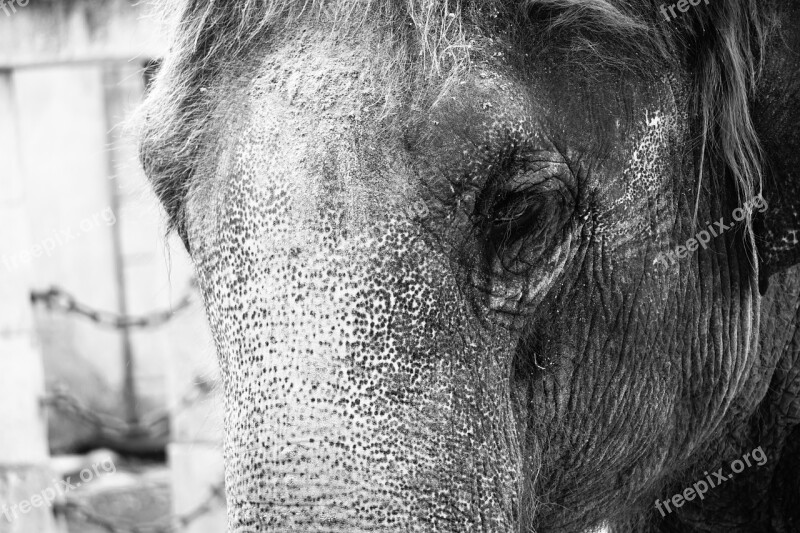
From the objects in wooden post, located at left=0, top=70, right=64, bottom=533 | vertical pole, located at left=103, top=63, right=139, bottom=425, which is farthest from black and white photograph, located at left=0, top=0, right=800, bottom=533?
vertical pole, located at left=103, top=63, right=139, bottom=425

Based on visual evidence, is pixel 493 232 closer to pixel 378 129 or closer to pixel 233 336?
pixel 378 129

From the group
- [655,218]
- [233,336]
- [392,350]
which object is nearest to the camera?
[392,350]

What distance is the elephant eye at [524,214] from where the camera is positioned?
189 centimetres

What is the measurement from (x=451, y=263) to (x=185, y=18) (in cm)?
81

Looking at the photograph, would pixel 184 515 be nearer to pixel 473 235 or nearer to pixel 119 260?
pixel 119 260

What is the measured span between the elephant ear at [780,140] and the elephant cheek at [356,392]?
66cm

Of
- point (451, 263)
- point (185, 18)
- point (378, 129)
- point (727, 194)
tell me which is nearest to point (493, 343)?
point (451, 263)

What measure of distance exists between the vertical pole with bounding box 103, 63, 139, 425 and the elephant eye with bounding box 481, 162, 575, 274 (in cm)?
826

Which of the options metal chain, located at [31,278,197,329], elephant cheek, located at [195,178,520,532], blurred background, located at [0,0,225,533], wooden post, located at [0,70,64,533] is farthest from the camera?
wooden post, located at [0,70,64,533]

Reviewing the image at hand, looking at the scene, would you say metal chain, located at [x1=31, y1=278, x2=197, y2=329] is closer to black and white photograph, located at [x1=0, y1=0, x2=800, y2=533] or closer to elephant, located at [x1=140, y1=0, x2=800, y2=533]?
black and white photograph, located at [x1=0, y1=0, x2=800, y2=533]

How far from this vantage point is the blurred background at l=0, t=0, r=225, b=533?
6.90 metres

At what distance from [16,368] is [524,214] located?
595 cm

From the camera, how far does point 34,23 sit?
24.2ft

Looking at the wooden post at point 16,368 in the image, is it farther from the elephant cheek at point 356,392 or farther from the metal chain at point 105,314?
the elephant cheek at point 356,392
